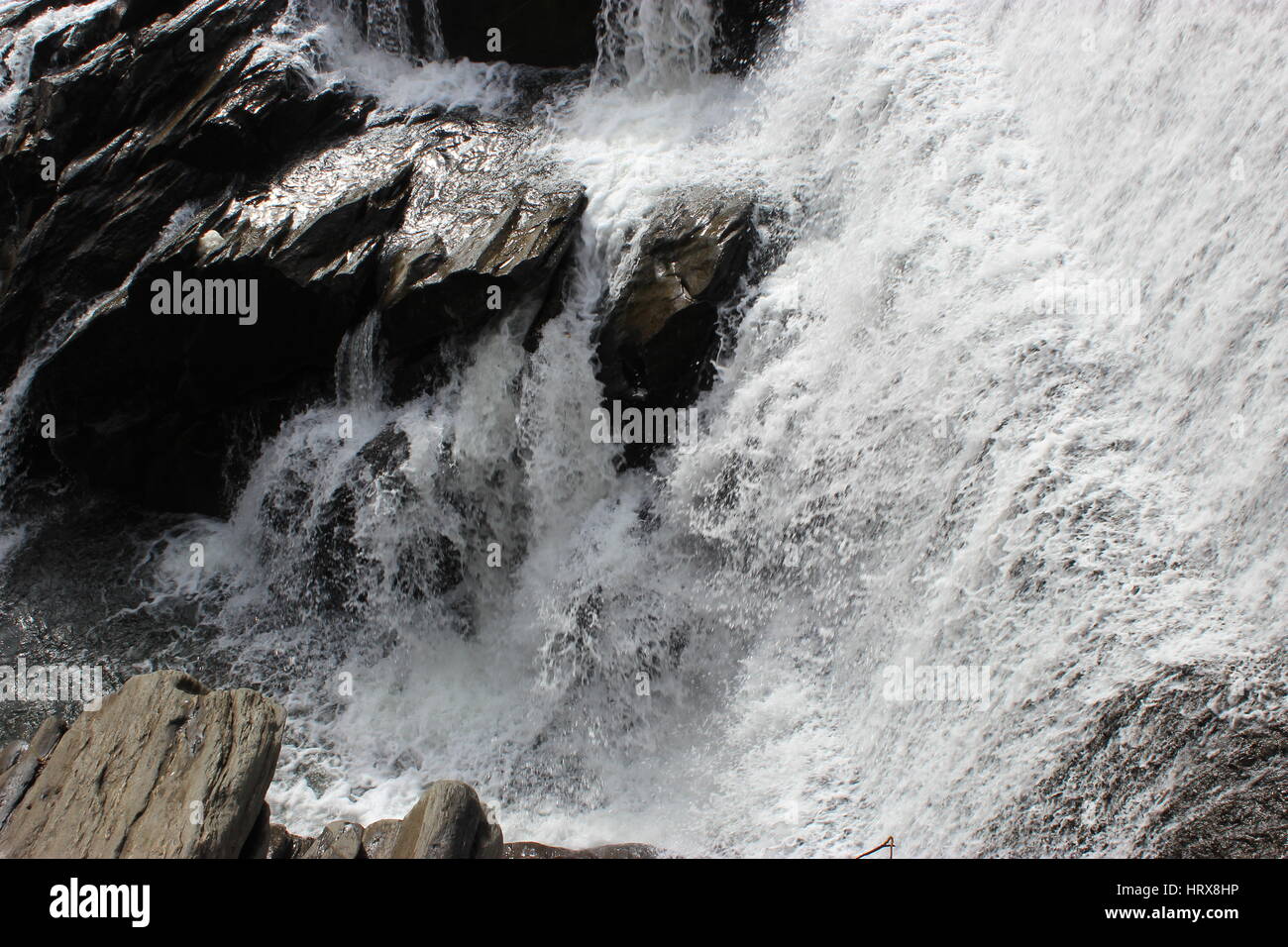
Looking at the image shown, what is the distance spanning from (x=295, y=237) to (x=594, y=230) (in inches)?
114

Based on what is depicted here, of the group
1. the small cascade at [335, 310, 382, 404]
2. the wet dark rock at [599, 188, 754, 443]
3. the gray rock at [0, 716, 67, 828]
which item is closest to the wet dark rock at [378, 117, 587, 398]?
the small cascade at [335, 310, 382, 404]

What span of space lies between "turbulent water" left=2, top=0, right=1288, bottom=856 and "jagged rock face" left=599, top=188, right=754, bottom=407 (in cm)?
22

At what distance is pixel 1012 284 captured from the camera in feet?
22.7

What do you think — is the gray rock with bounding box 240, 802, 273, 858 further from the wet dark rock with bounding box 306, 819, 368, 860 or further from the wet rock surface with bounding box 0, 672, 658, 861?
the wet dark rock with bounding box 306, 819, 368, 860

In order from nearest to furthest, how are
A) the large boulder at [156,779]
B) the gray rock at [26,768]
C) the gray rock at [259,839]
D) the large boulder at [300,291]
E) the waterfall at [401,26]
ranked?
the large boulder at [156,779]
the gray rock at [259,839]
the gray rock at [26,768]
the large boulder at [300,291]
the waterfall at [401,26]

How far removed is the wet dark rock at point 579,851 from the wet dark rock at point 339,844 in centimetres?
92

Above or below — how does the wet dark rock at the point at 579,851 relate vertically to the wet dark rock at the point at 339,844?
below

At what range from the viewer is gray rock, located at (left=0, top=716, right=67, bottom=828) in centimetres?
598

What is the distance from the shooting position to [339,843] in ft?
19.9

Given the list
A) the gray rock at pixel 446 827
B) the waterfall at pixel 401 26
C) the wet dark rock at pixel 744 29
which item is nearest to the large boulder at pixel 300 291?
the waterfall at pixel 401 26

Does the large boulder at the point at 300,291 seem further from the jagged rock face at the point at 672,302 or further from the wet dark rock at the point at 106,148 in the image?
the jagged rock face at the point at 672,302

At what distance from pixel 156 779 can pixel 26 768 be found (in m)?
1.35

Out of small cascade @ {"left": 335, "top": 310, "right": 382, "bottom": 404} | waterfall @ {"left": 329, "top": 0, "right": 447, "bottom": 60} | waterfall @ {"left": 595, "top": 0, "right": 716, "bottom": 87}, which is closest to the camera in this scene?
small cascade @ {"left": 335, "top": 310, "right": 382, "bottom": 404}

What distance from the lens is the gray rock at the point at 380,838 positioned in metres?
6.03
